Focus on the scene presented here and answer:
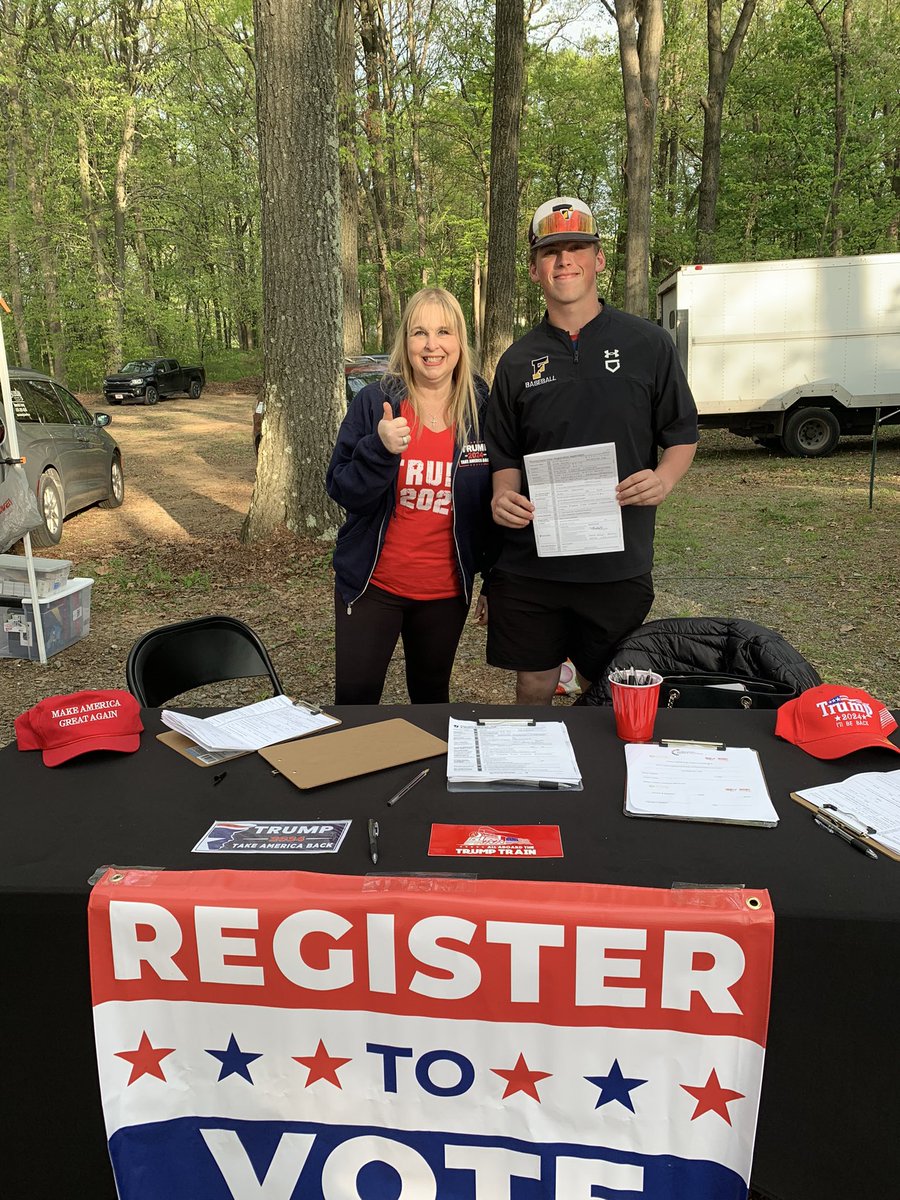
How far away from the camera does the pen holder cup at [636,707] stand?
2.02 metres

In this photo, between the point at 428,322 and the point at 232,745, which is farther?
the point at 428,322

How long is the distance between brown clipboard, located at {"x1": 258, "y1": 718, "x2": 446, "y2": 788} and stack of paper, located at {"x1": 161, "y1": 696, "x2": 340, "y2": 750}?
59 millimetres

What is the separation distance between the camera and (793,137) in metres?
22.7

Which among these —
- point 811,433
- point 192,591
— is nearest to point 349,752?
point 192,591

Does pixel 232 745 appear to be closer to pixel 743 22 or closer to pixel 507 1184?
pixel 507 1184

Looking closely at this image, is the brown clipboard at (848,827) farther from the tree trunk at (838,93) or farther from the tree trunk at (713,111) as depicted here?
the tree trunk at (838,93)

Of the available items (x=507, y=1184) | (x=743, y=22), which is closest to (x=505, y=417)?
(x=507, y=1184)

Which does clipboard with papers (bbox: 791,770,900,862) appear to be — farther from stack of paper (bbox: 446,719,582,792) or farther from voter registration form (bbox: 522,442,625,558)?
voter registration form (bbox: 522,442,625,558)

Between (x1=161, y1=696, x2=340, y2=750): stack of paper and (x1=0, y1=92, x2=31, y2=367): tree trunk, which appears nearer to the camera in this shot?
(x1=161, y1=696, x2=340, y2=750): stack of paper

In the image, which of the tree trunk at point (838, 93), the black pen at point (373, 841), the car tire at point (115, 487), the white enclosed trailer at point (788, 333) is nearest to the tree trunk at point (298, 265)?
the car tire at point (115, 487)

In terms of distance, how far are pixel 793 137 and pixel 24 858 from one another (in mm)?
26407

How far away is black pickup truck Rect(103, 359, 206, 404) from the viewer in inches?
952

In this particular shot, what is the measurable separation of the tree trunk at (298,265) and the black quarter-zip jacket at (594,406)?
4.44m

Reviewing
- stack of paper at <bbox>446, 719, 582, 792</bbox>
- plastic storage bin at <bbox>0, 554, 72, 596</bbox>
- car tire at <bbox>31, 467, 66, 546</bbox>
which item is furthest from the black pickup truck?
stack of paper at <bbox>446, 719, 582, 792</bbox>
